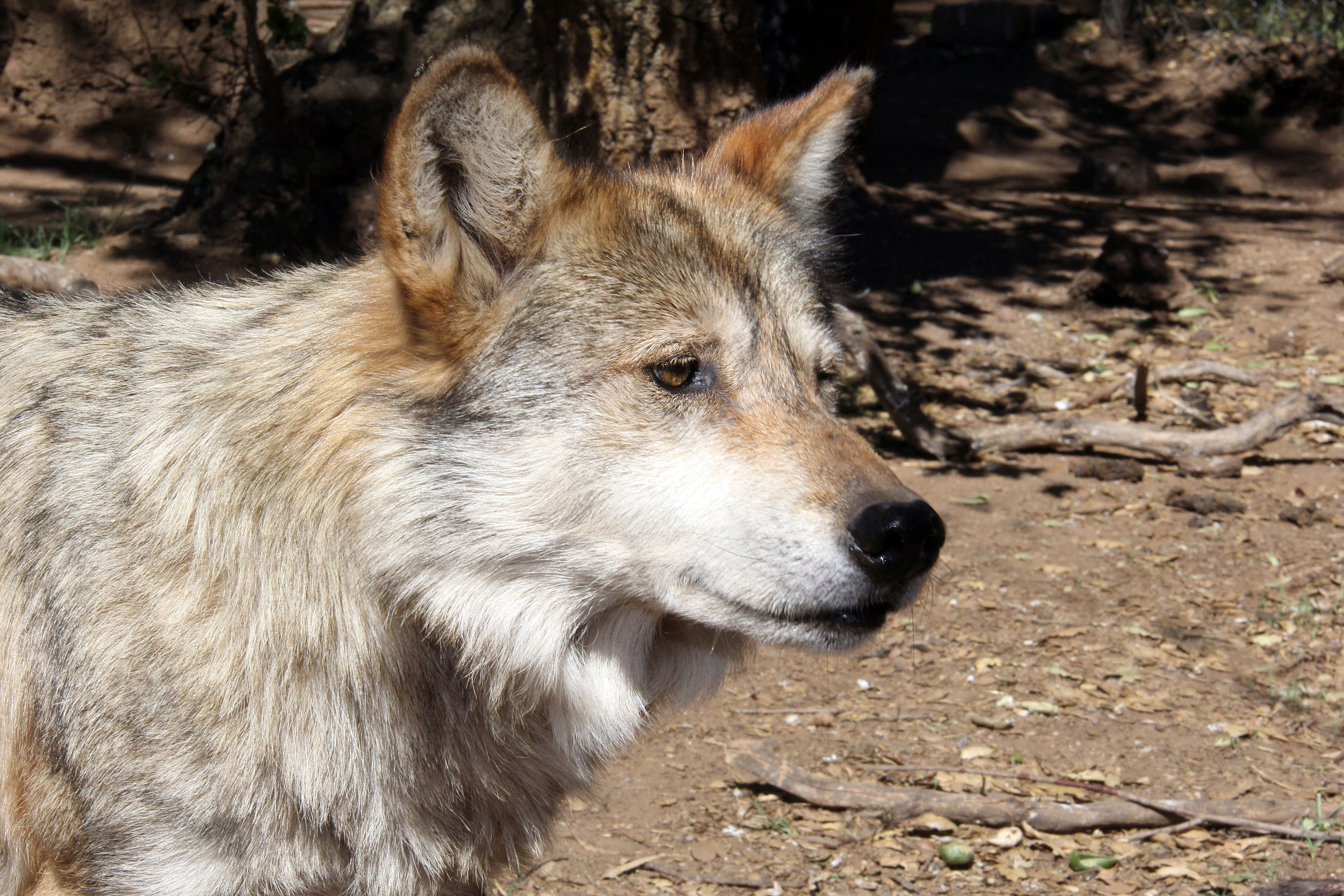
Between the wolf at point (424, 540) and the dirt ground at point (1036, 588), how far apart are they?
2.32 feet

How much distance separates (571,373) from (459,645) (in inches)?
28.3

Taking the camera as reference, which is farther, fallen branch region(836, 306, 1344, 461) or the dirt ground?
fallen branch region(836, 306, 1344, 461)

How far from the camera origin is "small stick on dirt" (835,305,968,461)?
6.45 meters

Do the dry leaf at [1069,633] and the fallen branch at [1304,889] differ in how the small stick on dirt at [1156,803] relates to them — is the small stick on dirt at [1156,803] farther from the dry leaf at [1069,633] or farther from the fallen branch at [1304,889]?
the dry leaf at [1069,633]

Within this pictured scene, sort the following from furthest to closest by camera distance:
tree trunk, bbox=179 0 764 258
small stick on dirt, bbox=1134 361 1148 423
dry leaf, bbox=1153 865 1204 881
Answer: tree trunk, bbox=179 0 764 258 → small stick on dirt, bbox=1134 361 1148 423 → dry leaf, bbox=1153 865 1204 881

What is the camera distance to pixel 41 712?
2740 mm

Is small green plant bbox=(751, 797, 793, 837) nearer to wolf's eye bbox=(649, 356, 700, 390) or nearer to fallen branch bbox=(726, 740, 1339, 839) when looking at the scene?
fallen branch bbox=(726, 740, 1339, 839)

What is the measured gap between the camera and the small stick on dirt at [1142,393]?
24.1 feet

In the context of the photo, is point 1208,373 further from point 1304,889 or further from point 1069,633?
point 1304,889

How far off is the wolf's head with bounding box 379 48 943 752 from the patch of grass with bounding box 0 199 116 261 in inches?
241

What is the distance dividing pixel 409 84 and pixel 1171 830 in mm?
6466

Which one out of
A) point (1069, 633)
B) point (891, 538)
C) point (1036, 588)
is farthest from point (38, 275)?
point (1069, 633)

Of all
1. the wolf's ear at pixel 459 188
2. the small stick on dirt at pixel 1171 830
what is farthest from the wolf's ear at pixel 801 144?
the small stick on dirt at pixel 1171 830

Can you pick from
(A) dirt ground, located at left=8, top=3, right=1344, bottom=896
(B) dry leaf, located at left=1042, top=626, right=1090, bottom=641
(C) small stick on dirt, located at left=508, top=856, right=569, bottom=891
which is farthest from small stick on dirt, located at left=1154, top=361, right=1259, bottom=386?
(C) small stick on dirt, located at left=508, top=856, right=569, bottom=891
